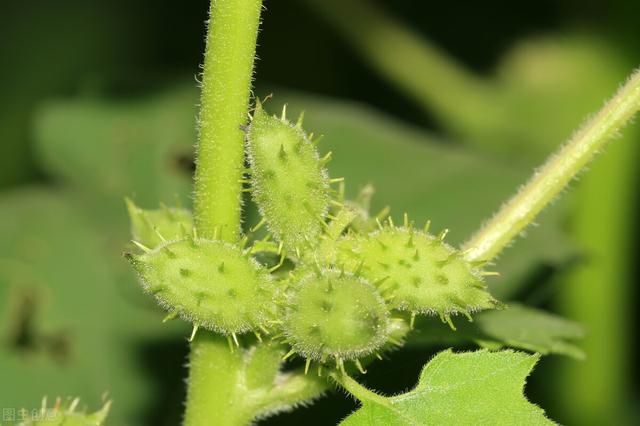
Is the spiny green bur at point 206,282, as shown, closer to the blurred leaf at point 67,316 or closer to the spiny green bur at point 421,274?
the spiny green bur at point 421,274

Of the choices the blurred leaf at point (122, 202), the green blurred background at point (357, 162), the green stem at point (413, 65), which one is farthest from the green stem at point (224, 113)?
the green stem at point (413, 65)

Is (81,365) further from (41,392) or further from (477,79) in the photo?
(477,79)

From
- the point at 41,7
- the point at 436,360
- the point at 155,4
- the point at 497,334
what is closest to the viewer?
the point at 436,360

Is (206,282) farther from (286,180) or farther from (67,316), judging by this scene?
(67,316)

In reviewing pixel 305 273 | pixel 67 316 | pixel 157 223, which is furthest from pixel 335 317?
pixel 67 316

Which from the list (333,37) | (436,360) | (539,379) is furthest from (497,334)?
(333,37)

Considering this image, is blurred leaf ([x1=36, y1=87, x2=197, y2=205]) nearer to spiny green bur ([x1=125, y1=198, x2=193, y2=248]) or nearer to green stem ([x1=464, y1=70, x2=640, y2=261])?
spiny green bur ([x1=125, y1=198, x2=193, y2=248])
